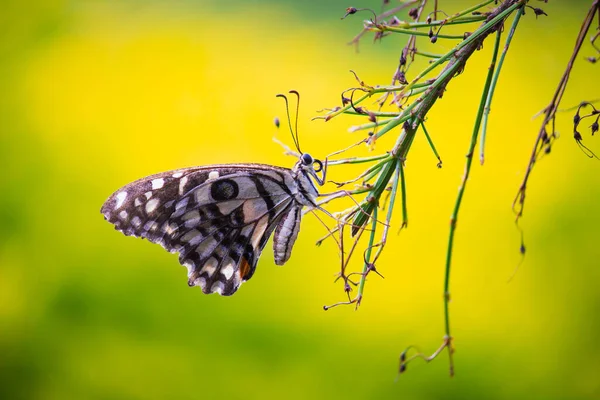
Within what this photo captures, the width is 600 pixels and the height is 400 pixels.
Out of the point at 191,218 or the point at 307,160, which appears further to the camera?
the point at 191,218

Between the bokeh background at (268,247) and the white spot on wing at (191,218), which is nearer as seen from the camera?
the white spot on wing at (191,218)

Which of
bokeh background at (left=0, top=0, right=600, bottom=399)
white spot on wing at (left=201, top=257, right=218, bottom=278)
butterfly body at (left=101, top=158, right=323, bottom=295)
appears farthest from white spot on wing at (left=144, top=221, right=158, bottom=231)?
bokeh background at (left=0, top=0, right=600, bottom=399)

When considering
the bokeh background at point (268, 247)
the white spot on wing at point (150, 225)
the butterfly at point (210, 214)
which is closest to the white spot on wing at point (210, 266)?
the butterfly at point (210, 214)

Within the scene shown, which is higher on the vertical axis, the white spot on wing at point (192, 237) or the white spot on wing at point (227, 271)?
the white spot on wing at point (192, 237)

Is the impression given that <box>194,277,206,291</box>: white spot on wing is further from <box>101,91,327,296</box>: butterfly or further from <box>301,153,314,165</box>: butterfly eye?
<box>301,153,314,165</box>: butterfly eye

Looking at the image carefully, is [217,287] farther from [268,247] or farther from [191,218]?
[268,247]

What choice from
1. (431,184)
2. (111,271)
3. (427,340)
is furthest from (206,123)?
(427,340)

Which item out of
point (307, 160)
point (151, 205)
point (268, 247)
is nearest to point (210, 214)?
point (151, 205)

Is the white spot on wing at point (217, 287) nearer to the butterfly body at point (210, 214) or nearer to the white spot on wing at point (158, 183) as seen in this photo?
the butterfly body at point (210, 214)
